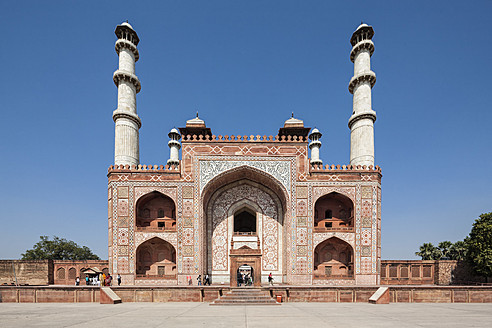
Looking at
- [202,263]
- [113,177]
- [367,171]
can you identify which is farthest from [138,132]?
[367,171]

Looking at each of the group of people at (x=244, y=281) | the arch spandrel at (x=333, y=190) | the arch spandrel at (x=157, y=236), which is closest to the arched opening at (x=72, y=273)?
the arch spandrel at (x=157, y=236)

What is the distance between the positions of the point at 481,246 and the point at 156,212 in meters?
23.0

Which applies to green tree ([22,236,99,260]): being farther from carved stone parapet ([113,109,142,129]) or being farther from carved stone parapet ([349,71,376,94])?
carved stone parapet ([349,71,376,94])

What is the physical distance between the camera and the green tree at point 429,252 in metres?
28.3

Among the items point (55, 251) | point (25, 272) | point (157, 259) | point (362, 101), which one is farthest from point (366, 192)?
point (55, 251)

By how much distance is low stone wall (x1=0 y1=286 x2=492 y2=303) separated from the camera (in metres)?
14.2

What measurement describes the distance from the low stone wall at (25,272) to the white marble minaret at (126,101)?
11.5m

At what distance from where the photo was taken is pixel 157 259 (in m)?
20.0

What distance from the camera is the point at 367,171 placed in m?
19.7

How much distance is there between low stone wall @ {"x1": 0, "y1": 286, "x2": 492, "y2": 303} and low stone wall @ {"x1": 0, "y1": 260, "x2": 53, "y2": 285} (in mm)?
10929

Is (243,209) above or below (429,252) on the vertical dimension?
above

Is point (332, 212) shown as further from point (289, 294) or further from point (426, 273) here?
point (426, 273)

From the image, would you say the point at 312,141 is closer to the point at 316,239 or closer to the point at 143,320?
the point at 316,239

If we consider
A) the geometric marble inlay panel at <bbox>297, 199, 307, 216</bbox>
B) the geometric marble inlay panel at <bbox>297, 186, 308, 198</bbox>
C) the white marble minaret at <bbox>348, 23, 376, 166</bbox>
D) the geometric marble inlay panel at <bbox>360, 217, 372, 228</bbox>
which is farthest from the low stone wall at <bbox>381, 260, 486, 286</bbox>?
the geometric marble inlay panel at <bbox>297, 186, 308, 198</bbox>
